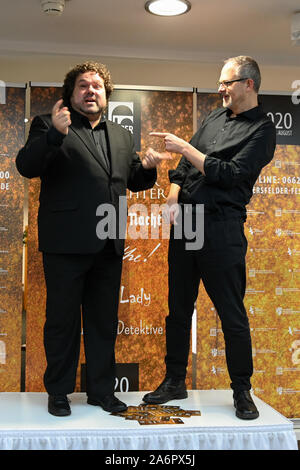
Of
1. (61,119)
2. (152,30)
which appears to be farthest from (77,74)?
(152,30)

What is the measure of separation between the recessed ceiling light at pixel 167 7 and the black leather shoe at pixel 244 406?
2.28 meters

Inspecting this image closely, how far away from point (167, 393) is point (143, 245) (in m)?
0.89

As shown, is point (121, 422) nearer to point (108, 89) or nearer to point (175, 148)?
point (175, 148)

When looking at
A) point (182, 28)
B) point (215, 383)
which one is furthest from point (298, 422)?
point (182, 28)

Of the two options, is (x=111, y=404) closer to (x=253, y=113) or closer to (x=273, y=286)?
(x=273, y=286)

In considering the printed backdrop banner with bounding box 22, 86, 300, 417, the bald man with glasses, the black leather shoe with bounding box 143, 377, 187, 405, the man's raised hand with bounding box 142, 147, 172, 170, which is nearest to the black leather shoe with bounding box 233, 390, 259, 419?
the bald man with glasses

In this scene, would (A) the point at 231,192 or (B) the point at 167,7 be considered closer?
(A) the point at 231,192

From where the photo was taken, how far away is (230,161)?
98.3 inches

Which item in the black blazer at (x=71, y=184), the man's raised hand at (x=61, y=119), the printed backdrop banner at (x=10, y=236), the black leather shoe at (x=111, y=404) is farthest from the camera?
the printed backdrop banner at (x=10, y=236)

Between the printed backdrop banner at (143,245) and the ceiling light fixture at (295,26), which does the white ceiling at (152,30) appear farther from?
the printed backdrop banner at (143,245)

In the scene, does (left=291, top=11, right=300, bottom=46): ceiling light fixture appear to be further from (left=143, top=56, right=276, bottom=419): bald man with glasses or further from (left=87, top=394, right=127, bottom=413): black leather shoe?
(left=87, top=394, right=127, bottom=413): black leather shoe

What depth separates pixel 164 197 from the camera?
10.7ft

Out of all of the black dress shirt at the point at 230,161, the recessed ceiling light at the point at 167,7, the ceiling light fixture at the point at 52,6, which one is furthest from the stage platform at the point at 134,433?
the recessed ceiling light at the point at 167,7

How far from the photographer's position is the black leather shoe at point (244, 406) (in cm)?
246
